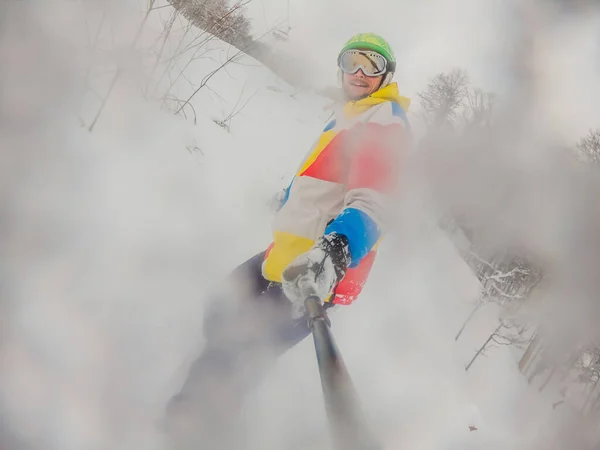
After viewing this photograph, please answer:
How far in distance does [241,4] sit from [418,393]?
1435mm

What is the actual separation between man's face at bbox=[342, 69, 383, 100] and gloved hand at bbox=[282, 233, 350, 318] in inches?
14.0

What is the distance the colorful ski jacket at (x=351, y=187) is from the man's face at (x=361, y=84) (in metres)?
0.04

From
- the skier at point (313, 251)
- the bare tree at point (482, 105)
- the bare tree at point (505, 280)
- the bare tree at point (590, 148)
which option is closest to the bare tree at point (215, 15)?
the skier at point (313, 251)

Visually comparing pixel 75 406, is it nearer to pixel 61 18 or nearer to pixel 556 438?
pixel 61 18

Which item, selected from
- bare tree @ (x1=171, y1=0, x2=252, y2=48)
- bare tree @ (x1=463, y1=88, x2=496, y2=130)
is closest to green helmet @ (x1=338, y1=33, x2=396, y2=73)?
bare tree @ (x1=171, y1=0, x2=252, y2=48)

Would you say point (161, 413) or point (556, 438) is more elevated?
point (161, 413)

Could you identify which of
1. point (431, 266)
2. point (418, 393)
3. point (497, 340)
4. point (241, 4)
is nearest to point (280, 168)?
point (241, 4)

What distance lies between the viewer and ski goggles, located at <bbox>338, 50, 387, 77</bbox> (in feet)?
2.29

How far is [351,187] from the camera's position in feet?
1.71

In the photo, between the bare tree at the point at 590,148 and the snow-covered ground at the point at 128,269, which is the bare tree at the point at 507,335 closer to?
the bare tree at the point at 590,148

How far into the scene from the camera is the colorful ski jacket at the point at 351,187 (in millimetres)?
491

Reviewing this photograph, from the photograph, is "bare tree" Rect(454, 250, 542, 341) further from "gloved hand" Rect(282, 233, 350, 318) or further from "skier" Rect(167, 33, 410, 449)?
"gloved hand" Rect(282, 233, 350, 318)

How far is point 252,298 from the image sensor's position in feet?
2.32

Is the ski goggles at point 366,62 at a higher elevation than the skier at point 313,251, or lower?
higher
